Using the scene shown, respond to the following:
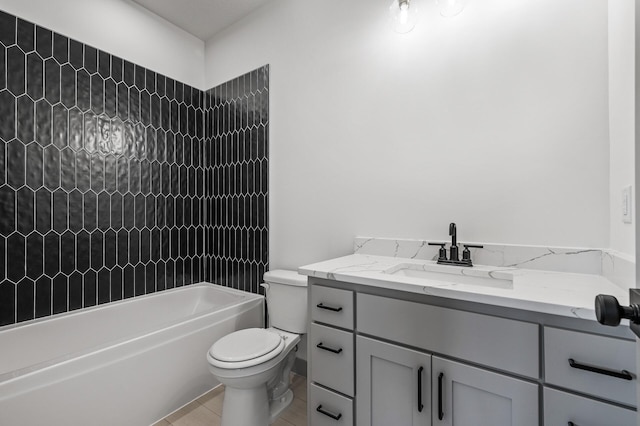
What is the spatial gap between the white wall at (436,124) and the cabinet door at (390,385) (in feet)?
2.39

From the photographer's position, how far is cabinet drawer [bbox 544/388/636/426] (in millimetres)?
758

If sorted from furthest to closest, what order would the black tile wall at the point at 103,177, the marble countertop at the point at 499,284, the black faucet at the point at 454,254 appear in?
the black tile wall at the point at 103,177
the black faucet at the point at 454,254
the marble countertop at the point at 499,284

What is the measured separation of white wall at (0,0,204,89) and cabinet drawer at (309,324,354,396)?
8.17ft

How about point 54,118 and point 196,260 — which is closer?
point 54,118

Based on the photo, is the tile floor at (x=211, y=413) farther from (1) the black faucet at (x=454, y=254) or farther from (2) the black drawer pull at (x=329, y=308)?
(1) the black faucet at (x=454, y=254)

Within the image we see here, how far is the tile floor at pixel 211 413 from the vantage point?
67.1 inches

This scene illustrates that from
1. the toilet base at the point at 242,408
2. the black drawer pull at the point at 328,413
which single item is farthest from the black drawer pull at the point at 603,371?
the toilet base at the point at 242,408

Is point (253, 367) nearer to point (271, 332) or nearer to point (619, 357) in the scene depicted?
point (271, 332)

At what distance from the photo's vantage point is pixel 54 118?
1949 millimetres

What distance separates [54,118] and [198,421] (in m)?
2.11

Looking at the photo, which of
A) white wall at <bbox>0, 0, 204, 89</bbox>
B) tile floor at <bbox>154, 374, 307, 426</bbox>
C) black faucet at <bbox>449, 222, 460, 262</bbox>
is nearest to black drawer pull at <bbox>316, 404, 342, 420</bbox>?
tile floor at <bbox>154, 374, 307, 426</bbox>

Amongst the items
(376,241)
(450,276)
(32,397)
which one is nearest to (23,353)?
(32,397)

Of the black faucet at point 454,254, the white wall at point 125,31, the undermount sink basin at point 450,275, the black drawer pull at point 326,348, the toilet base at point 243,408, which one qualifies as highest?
the white wall at point 125,31

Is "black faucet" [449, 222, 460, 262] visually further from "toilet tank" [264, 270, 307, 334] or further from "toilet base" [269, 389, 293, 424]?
"toilet base" [269, 389, 293, 424]
